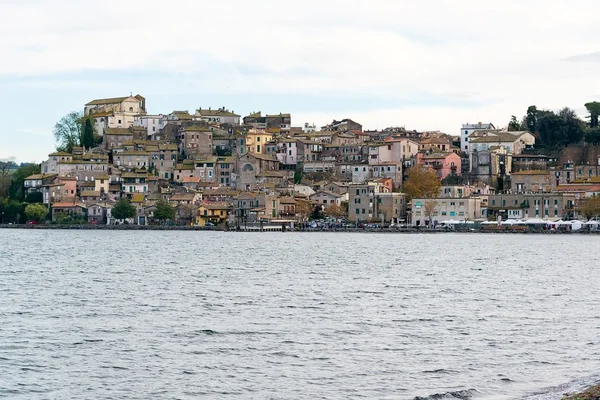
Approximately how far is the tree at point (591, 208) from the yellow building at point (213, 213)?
32.0 m

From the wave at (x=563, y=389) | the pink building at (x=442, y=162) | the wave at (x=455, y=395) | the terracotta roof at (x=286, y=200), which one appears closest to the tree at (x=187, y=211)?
the terracotta roof at (x=286, y=200)

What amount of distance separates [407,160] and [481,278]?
Answer: 59919mm

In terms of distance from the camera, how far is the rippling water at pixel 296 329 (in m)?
20.0

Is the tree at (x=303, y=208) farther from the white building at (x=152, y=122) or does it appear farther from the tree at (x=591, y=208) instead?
the white building at (x=152, y=122)

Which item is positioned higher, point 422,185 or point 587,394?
point 422,185

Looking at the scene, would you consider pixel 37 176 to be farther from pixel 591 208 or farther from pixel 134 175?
pixel 591 208

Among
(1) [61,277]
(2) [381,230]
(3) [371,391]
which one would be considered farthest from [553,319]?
(2) [381,230]

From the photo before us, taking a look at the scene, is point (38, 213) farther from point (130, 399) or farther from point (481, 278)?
point (130, 399)

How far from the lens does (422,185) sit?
3644 inches

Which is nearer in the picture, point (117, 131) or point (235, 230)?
point (235, 230)

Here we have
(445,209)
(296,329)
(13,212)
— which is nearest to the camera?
(296,329)

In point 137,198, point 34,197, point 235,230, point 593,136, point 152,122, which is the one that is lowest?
point 235,230

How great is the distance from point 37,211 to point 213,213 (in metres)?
17.9

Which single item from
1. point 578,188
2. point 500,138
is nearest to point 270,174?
point 500,138
